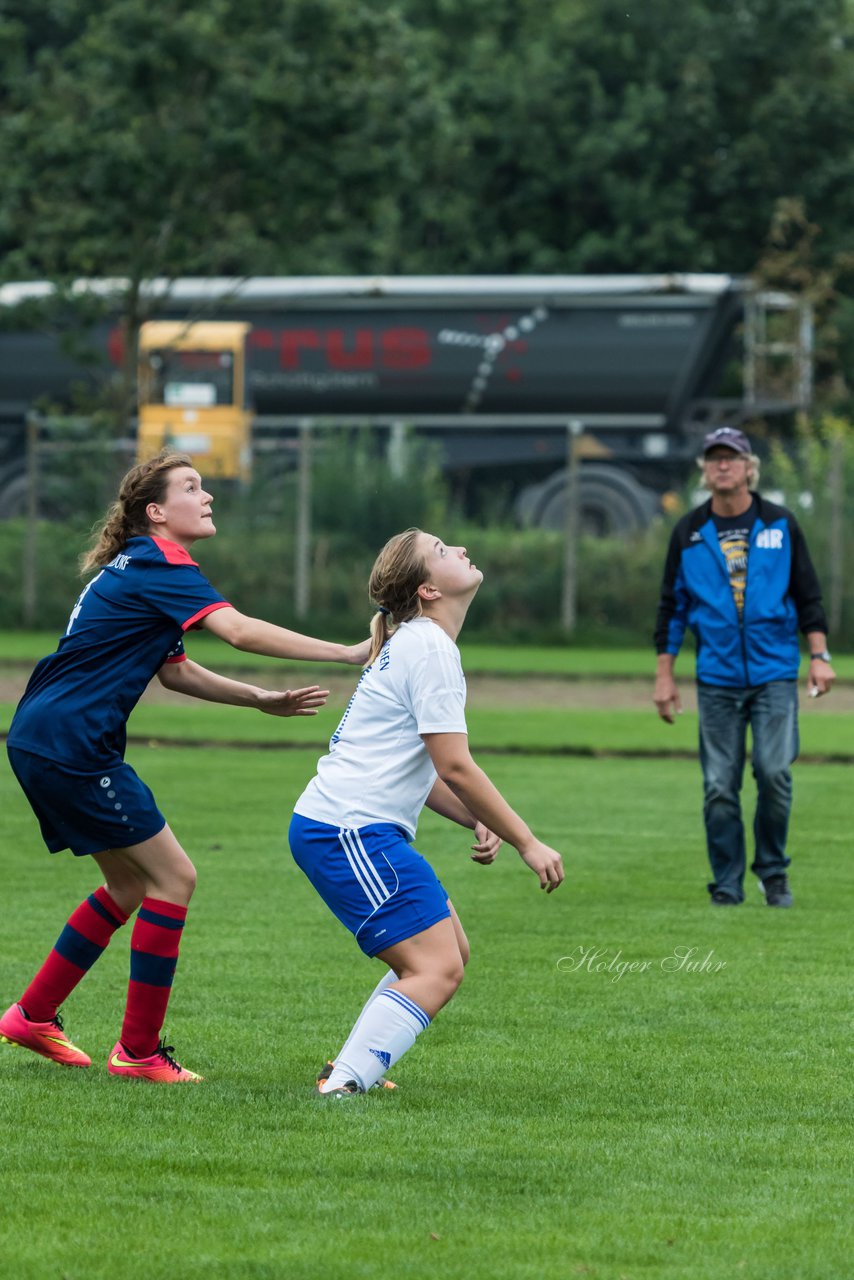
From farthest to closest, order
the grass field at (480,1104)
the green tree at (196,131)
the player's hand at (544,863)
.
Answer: the green tree at (196,131)
the player's hand at (544,863)
the grass field at (480,1104)

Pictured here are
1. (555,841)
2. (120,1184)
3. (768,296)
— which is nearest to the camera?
(120,1184)

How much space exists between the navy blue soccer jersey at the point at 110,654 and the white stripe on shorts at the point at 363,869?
718mm

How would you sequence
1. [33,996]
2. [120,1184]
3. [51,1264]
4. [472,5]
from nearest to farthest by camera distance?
[51,1264], [120,1184], [33,996], [472,5]

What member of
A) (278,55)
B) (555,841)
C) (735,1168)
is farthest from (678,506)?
(735,1168)

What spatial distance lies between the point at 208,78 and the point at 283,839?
61.2 ft

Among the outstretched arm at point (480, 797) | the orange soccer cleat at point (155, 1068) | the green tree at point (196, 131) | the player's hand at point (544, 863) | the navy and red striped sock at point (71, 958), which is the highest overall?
the green tree at point (196, 131)

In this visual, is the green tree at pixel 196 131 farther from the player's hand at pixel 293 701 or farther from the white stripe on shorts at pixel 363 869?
the white stripe on shorts at pixel 363 869

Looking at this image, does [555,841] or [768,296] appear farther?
[768,296]

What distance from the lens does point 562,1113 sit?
17.3 ft

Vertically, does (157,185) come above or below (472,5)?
below

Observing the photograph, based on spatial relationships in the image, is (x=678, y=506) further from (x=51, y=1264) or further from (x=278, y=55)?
(x=51, y=1264)

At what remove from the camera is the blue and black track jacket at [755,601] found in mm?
8984

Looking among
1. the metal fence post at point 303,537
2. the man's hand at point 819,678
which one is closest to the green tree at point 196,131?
the metal fence post at point 303,537

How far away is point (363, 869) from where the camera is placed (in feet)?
17.3
